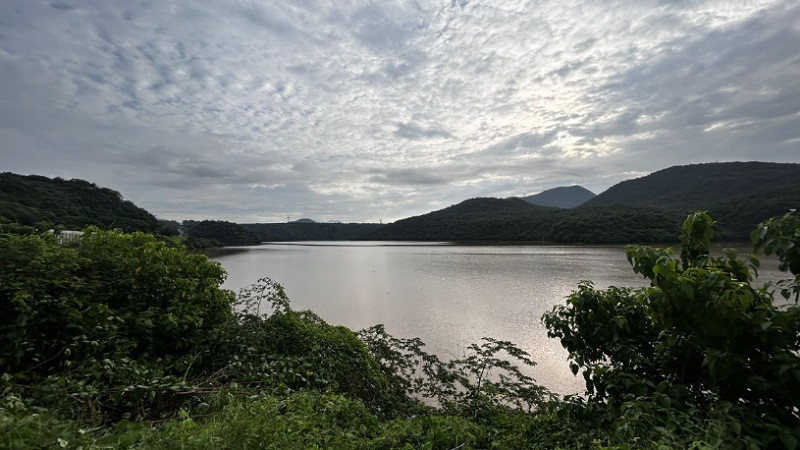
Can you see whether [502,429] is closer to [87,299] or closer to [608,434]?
[608,434]

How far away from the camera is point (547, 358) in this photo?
8172mm

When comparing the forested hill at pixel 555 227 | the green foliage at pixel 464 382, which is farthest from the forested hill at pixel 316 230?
the green foliage at pixel 464 382

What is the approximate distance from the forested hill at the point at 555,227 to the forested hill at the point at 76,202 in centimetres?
4498

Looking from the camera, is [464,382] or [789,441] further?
[464,382]

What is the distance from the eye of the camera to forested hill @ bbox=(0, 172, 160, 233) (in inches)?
1150

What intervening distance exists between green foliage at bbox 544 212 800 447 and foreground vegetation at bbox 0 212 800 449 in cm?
1

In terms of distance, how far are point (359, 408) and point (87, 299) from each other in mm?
3709

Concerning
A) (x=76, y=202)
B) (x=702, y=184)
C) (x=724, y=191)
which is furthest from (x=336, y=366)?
(x=702, y=184)

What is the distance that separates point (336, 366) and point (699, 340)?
172 inches

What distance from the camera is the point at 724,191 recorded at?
91.9m

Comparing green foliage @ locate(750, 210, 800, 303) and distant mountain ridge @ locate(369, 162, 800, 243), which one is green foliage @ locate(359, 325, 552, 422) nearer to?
green foliage @ locate(750, 210, 800, 303)

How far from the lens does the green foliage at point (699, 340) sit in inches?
89.4

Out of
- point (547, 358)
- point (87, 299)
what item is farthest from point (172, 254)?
point (547, 358)

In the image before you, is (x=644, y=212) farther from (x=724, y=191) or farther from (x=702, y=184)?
(x=702, y=184)
